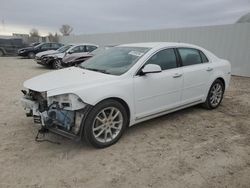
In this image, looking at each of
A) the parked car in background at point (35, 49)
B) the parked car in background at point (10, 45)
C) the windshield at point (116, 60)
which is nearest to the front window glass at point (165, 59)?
the windshield at point (116, 60)

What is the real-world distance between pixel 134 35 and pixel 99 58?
13.3m

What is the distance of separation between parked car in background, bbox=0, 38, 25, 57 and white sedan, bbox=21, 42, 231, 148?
70.2 feet

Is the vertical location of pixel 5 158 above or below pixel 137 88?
below

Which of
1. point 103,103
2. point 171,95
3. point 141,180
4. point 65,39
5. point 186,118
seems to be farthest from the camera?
point 65,39

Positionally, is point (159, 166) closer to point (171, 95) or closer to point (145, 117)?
point (145, 117)

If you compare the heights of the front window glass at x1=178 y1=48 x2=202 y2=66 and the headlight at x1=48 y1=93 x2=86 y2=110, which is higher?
the front window glass at x1=178 y1=48 x2=202 y2=66

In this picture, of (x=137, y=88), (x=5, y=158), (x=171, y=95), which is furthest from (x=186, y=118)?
(x=5, y=158)

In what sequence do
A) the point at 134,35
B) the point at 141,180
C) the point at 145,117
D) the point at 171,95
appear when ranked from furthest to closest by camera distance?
the point at 134,35, the point at 171,95, the point at 145,117, the point at 141,180

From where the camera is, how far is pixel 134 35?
1748 centimetres

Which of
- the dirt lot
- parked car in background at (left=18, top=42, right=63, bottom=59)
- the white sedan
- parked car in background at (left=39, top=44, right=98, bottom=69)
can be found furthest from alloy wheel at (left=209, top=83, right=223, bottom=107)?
parked car in background at (left=18, top=42, right=63, bottom=59)

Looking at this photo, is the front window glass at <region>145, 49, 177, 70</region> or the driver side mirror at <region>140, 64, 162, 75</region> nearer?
the driver side mirror at <region>140, 64, 162, 75</region>

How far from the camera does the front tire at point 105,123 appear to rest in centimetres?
346

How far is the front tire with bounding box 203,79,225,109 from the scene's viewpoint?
5.46 metres

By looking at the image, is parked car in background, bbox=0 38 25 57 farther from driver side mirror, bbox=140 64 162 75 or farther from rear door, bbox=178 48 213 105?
driver side mirror, bbox=140 64 162 75
